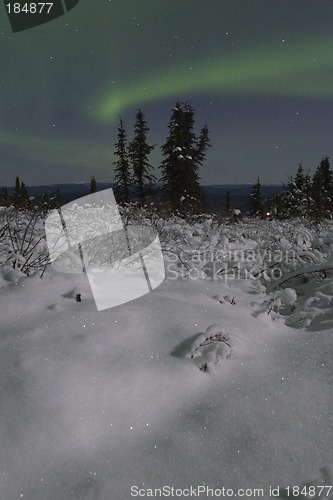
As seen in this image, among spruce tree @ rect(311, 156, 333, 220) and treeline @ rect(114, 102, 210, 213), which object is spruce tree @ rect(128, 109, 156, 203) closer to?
treeline @ rect(114, 102, 210, 213)

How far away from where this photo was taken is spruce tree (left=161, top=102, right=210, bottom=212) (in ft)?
84.4

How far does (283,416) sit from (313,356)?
84 centimetres

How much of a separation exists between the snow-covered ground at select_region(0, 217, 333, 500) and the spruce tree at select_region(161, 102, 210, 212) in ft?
75.5

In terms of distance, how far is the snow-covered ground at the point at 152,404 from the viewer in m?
1.45

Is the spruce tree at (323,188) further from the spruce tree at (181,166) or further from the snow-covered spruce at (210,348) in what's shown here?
the snow-covered spruce at (210,348)

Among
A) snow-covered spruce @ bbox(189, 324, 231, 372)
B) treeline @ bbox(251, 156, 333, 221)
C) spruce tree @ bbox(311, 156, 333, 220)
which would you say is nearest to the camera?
snow-covered spruce @ bbox(189, 324, 231, 372)

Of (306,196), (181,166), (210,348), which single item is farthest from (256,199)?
(210,348)

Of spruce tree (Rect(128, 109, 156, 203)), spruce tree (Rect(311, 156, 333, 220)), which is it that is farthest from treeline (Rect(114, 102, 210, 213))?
spruce tree (Rect(311, 156, 333, 220))

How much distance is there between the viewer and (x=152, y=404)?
1.88 m

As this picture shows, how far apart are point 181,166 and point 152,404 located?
82.5 feet

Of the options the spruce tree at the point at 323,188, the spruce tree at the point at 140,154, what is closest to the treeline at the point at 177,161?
the spruce tree at the point at 140,154

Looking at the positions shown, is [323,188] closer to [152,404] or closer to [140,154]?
[140,154]

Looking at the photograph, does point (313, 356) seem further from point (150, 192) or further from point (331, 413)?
point (150, 192)

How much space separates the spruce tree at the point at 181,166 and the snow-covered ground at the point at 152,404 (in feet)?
75.5
